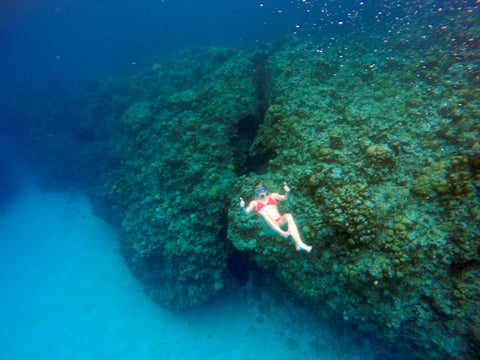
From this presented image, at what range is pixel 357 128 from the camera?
6957 mm

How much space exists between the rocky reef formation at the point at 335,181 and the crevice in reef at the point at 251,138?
97 millimetres

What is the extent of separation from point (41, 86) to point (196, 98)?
89.6ft

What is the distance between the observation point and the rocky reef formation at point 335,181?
4.91 meters

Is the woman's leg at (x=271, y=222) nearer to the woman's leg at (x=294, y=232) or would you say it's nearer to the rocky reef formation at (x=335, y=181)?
the woman's leg at (x=294, y=232)

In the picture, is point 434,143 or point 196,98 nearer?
point 434,143

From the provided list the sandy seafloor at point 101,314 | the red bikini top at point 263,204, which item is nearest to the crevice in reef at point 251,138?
the red bikini top at point 263,204

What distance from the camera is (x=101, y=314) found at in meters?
12.9

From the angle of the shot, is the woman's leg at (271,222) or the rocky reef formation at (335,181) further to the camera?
the rocky reef formation at (335,181)

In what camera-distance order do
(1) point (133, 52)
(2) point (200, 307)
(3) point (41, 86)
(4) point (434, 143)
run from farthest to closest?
(1) point (133, 52), (3) point (41, 86), (2) point (200, 307), (4) point (434, 143)

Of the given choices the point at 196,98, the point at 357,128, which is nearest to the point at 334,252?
the point at 357,128

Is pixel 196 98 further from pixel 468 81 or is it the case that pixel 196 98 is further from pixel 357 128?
pixel 468 81

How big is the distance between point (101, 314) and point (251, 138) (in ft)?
46.3

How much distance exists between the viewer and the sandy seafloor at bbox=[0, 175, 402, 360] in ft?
30.2

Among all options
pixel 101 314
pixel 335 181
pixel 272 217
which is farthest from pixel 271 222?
pixel 101 314
